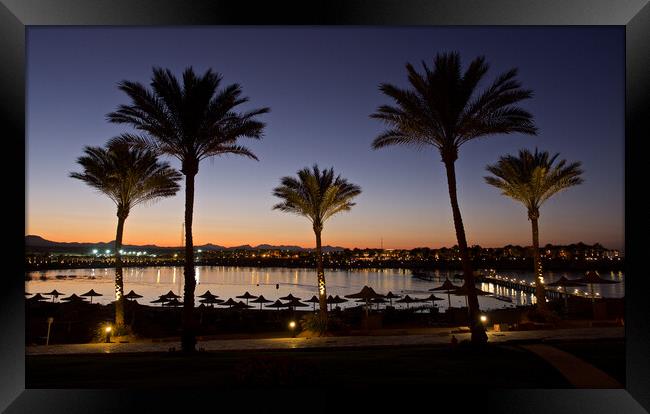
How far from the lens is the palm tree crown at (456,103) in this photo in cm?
1270

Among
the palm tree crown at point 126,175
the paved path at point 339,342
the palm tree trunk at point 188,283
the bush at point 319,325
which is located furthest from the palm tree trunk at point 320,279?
the palm tree trunk at point 188,283

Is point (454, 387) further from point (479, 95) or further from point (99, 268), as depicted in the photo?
point (99, 268)

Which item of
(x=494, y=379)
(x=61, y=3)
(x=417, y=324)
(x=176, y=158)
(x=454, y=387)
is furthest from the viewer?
(x=417, y=324)

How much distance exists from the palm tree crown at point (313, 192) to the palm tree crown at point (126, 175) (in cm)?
442

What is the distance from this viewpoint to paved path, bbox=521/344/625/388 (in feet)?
25.8

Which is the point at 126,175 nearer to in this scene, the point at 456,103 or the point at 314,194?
the point at 314,194

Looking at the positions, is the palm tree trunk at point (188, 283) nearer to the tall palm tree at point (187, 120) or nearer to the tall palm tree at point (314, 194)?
the tall palm tree at point (187, 120)

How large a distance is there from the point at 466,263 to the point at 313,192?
9497 millimetres

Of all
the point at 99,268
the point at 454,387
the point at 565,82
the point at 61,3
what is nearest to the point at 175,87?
the point at 61,3

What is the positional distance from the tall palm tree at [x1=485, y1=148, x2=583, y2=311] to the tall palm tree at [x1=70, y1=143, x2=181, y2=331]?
13268 millimetres

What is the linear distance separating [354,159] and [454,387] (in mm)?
22156

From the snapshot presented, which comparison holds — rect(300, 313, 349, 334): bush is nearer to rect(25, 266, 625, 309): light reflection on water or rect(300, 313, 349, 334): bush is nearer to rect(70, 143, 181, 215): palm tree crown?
rect(70, 143, 181, 215): palm tree crown

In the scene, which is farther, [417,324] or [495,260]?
[495,260]

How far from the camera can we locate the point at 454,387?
25.3 ft
